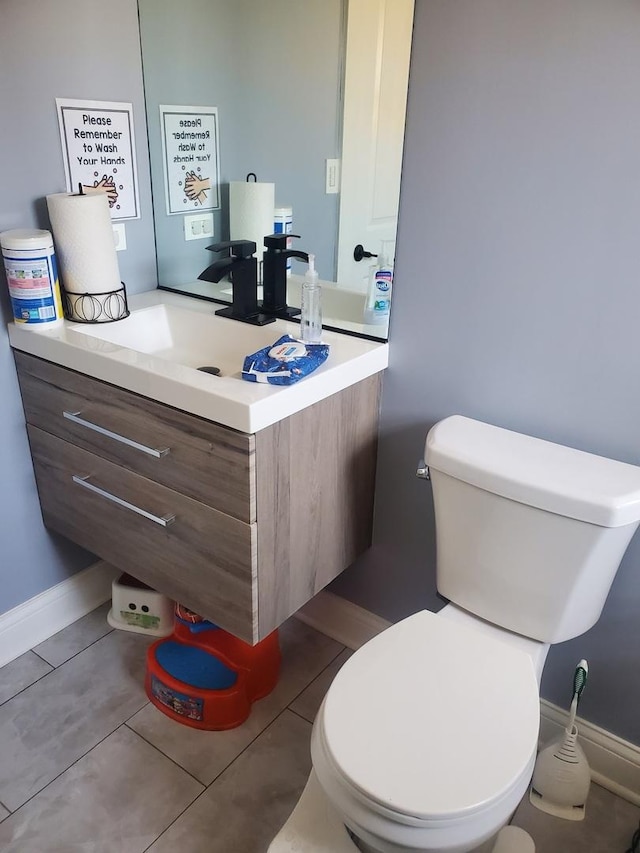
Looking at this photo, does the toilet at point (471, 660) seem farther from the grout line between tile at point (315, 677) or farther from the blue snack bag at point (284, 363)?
the grout line between tile at point (315, 677)

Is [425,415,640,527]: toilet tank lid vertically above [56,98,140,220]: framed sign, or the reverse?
[56,98,140,220]: framed sign

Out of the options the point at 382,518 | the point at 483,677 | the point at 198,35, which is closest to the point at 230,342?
the point at 382,518

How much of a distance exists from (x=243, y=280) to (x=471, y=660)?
101 cm

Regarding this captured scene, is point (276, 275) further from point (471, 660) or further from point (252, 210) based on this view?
point (471, 660)

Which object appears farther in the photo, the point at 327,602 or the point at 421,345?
the point at 327,602

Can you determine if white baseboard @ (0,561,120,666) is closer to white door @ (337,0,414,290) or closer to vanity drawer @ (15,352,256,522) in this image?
vanity drawer @ (15,352,256,522)

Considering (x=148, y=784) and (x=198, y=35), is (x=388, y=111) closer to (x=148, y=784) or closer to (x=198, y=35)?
(x=198, y=35)

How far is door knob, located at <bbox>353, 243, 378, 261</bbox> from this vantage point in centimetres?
148

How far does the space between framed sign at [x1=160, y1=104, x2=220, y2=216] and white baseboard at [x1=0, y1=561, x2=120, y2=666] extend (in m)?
1.09

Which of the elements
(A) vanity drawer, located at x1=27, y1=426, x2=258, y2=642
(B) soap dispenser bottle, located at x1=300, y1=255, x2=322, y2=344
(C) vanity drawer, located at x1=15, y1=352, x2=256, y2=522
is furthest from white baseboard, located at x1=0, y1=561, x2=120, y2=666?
(B) soap dispenser bottle, located at x1=300, y1=255, x2=322, y2=344

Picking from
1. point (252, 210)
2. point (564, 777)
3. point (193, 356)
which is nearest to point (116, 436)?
point (193, 356)

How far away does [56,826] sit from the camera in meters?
1.38

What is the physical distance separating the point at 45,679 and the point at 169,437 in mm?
886

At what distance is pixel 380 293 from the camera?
57.5 inches
